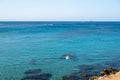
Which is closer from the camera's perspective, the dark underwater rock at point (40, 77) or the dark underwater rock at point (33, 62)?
the dark underwater rock at point (40, 77)


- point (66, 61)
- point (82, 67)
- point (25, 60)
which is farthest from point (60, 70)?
point (25, 60)

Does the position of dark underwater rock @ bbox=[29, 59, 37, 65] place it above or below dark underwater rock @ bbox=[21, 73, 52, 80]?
below

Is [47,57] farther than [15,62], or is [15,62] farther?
[47,57]

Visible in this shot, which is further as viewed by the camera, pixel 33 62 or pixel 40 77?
pixel 33 62

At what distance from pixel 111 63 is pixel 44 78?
11.7 m

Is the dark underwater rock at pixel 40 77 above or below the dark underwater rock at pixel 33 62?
above

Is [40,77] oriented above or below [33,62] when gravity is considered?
above

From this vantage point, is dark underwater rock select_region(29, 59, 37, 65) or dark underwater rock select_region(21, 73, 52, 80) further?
dark underwater rock select_region(29, 59, 37, 65)

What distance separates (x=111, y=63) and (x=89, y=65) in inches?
145

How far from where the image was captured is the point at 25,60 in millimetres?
32625

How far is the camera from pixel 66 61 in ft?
105

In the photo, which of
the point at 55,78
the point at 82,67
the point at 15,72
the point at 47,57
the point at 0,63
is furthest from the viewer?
the point at 47,57

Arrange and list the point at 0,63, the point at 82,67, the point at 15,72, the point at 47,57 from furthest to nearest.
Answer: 1. the point at 47,57
2. the point at 0,63
3. the point at 82,67
4. the point at 15,72

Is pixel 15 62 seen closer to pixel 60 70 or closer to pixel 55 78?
pixel 60 70
